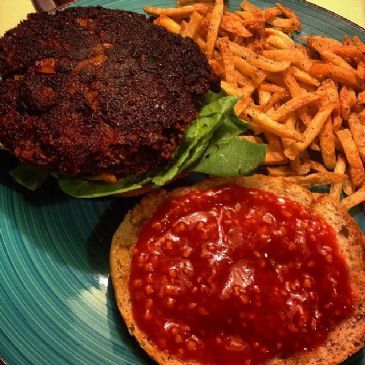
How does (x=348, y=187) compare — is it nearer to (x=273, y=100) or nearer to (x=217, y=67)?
(x=273, y=100)

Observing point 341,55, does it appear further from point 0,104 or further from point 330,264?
point 0,104

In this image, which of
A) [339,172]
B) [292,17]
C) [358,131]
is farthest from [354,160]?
[292,17]

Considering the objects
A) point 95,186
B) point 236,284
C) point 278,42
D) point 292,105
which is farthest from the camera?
point 278,42

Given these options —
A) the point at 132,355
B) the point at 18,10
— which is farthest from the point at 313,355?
the point at 18,10

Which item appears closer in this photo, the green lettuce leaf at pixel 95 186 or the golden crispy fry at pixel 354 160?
the green lettuce leaf at pixel 95 186

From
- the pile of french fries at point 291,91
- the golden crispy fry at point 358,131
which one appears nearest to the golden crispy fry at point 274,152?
the pile of french fries at point 291,91

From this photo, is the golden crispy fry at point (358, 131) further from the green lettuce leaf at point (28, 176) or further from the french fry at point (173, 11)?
the green lettuce leaf at point (28, 176)
